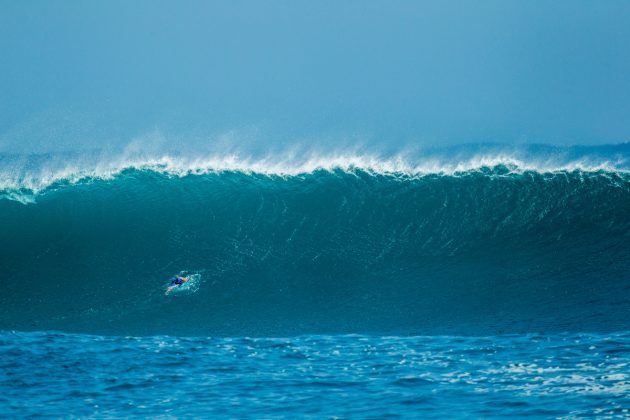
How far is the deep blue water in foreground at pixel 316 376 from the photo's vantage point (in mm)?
5785

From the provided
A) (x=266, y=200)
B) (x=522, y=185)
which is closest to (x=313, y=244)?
(x=266, y=200)

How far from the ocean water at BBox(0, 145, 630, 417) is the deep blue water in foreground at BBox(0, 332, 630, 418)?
3cm

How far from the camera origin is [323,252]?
1008 cm

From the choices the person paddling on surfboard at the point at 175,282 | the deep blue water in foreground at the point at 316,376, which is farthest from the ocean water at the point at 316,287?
the person paddling on surfboard at the point at 175,282

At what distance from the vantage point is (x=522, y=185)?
10938mm

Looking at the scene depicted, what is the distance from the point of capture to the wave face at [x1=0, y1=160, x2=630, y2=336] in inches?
343

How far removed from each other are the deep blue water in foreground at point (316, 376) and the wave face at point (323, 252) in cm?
72

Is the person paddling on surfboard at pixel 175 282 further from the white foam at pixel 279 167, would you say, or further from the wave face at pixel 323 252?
the white foam at pixel 279 167

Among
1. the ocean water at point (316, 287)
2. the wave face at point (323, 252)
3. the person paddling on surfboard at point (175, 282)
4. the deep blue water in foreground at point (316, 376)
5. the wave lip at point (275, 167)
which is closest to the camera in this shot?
the deep blue water in foreground at point (316, 376)

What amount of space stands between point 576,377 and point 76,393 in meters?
3.96

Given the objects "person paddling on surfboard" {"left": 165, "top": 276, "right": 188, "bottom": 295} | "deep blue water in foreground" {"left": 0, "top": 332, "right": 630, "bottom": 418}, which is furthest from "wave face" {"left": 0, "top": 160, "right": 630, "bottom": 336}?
"deep blue water in foreground" {"left": 0, "top": 332, "right": 630, "bottom": 418}

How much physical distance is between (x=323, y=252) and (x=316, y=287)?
733 mm

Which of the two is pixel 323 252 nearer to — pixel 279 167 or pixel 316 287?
pixel 316 287

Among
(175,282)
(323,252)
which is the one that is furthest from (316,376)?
(323,252)
